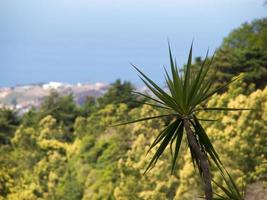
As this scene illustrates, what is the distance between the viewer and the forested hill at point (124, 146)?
46.9 feet

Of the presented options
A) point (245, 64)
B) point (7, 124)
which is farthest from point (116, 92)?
point (245, 64)

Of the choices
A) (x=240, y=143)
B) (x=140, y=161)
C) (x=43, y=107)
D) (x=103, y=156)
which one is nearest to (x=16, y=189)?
(x=103, y=156)

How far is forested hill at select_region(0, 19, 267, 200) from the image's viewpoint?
14.3m

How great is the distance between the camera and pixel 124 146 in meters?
22.0

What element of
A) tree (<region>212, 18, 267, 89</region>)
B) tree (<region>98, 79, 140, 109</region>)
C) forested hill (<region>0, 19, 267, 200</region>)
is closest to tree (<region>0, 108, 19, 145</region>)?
forested hill (<region>0, 19, 267, 200</region>)

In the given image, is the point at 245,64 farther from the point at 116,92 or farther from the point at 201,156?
the point at 201,156

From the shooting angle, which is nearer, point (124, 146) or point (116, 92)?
point (124, 146)

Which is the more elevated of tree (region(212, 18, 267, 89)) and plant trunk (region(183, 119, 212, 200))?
tree (region(212, 18, 267, 89))

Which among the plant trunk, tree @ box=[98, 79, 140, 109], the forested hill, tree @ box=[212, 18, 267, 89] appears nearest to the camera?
the plant trunk

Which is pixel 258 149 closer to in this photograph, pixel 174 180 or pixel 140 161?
pixel 174 180

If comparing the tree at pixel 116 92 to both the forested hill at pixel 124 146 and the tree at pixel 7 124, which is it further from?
the tree at pixel 7 124

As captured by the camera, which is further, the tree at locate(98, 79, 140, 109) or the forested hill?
the tree at locate(98, 79, 140, 109)

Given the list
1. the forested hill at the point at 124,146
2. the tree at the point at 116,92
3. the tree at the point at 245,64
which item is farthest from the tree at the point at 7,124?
the tree at the point at 245,64

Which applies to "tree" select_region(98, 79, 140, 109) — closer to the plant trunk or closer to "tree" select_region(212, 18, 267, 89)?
"tree" select_region(212, 18, 267, 89)
